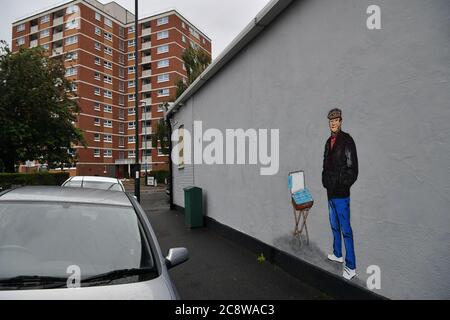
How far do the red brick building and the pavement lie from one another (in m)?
46.0

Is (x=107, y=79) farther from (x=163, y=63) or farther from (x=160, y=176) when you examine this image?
(x=160, y=176)

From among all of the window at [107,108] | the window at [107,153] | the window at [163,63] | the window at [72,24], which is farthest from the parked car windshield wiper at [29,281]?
the window at [72,24]

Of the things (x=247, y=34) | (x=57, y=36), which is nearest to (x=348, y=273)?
(x=247, y=34)

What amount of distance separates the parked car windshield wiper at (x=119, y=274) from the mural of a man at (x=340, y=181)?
268cm

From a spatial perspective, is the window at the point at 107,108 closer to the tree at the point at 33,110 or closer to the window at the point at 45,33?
the window at the point at 45,33

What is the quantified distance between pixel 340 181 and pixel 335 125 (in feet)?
2.55

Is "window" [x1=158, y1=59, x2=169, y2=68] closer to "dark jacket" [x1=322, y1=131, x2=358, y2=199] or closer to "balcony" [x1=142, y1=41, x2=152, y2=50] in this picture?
"balcony" [x1=142, y1=41, x2=152, y2=50]

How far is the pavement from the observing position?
4453mm

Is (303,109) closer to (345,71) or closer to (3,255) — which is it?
(345,71)

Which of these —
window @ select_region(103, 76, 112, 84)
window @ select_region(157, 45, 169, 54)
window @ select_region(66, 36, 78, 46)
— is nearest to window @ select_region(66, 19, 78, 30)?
window @ select_region(66, 36, 78, 46)

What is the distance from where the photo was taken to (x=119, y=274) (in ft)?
7.61

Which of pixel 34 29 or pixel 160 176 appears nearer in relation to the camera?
pixel 160 176

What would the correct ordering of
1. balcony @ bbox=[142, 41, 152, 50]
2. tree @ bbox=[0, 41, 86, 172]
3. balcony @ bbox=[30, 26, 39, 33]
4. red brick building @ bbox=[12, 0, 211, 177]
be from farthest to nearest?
balcony @ bbox=[142, 41, 152, 50]
balcony @ bbox=[30, 26, 39, 33]
red brick building @ bbox=[12, 0, 211, 177]
tree @ bbox=[0, 41, 86, 172]
